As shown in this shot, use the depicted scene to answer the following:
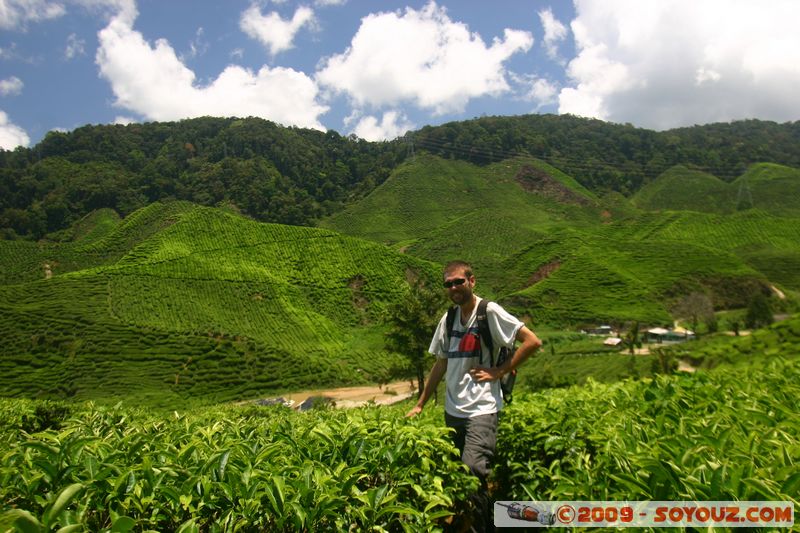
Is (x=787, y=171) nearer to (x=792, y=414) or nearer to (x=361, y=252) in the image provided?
(x=361, y=252)

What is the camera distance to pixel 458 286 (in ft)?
10.5

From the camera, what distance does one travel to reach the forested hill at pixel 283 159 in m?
90.4

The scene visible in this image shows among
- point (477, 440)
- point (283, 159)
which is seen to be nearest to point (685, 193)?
point (283, 159)

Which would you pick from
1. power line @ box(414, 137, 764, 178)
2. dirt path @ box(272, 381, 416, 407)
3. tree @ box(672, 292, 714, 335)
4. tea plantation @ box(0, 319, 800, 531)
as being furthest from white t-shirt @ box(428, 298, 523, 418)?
power line @ box(414, 137, 764, 178)

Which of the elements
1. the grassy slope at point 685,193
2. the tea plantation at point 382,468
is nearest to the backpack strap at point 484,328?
the tea plantation at point 382,468

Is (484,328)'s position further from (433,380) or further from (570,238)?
(570,238)

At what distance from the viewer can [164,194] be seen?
97.1m

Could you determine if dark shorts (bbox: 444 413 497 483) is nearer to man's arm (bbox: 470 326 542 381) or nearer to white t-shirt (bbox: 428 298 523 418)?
white t-shirt (bbox: 428 298 523 418)

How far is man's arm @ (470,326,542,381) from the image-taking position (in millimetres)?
2992

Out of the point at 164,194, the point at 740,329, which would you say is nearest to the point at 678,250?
the point at 740,329

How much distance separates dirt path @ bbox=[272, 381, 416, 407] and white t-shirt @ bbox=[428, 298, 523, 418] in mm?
26135

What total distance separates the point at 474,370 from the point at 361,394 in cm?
2979

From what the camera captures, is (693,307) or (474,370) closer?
(474,370)

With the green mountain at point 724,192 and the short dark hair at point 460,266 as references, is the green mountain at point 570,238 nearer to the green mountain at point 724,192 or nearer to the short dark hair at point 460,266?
the green mountain at point 724,192
